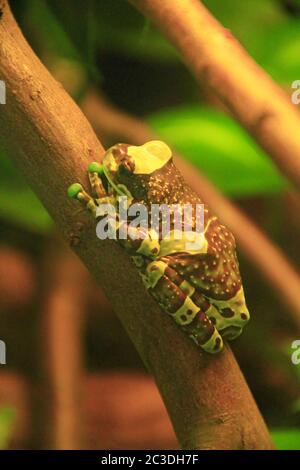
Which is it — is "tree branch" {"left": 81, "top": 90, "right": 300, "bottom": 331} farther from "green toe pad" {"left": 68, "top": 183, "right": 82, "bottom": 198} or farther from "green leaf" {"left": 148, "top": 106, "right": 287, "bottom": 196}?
"green toe pad" {"left": 68, "top": 183, "right": 82, "bottom": 198}

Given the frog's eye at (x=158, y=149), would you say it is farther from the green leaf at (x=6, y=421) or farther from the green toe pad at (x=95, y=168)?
the green leaf at (x=6, y=421)

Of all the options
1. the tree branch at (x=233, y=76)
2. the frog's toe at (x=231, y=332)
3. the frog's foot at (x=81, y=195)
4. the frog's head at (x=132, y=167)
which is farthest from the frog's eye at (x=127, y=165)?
the frog's toe at (x=231, y=332)

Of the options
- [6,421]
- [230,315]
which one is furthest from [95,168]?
[6,421]

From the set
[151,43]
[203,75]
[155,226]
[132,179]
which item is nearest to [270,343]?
[155,226]

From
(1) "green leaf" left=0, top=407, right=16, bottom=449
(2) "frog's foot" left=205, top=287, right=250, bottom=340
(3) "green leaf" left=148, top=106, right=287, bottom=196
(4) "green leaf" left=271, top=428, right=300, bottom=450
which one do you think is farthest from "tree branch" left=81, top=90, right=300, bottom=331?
(1) "green leaf" left=0, top=407, right=16, bottom=449

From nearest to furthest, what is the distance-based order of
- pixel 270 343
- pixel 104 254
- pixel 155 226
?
pixel 104 254
pixel 155 226
pixel 270 343
